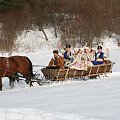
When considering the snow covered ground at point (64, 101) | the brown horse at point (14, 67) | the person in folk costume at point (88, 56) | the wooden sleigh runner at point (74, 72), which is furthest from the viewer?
the person in folk costume at point (88, 56)

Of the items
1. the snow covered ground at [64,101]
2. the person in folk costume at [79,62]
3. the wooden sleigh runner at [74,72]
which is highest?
the person in folk costume at [79,62]

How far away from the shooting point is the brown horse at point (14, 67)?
13.2 metres

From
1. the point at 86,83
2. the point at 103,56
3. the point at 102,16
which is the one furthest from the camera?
the point at 102,16

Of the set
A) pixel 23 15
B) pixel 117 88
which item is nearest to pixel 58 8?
pixel 23 15

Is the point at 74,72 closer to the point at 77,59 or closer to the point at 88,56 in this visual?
the point at 77,59

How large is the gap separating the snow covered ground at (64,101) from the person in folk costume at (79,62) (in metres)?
0.52

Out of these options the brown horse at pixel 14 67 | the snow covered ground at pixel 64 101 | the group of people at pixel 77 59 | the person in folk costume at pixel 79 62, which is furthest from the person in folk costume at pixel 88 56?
the brown horse at pixel 14 67

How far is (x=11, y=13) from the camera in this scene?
115 ft

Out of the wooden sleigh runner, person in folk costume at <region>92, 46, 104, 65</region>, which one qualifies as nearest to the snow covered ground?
the wooden sleigh runner

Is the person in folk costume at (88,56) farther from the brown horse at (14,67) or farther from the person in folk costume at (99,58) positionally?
the brown horse at (14,67)

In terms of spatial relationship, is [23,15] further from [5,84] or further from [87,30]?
[5,84]

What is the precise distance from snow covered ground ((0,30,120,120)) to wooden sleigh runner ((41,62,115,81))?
9.0 inches

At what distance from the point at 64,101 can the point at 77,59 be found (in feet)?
15.1

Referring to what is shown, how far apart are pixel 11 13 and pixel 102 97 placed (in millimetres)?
25330
